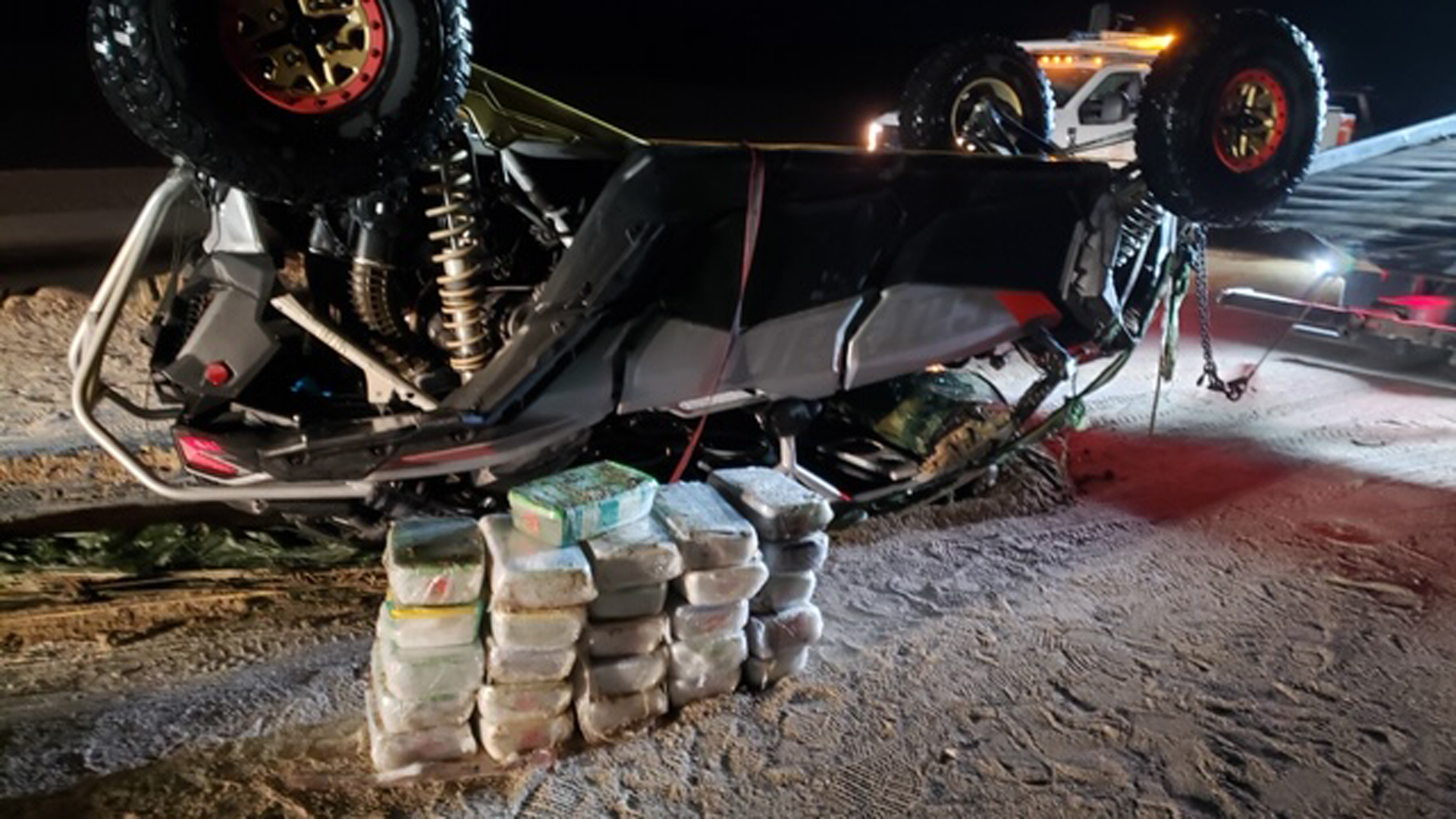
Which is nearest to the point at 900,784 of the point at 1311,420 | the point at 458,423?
the point at 458,423

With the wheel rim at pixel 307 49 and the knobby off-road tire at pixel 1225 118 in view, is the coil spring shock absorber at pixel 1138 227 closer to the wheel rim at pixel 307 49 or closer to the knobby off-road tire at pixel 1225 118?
the knobby off-road tire at pixel 1225 118

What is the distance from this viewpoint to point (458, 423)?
128 inches

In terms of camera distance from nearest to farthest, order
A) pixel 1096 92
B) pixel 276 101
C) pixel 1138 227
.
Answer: pixel 276 101, pixel 1138 227, pixel 1096 92

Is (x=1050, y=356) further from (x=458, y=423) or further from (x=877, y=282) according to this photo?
(x=458, y=423)

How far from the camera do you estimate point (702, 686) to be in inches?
125

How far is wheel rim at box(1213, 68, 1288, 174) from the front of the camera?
13.2 feet

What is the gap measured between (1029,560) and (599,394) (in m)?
2.07

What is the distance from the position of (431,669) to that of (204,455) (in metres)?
1.09

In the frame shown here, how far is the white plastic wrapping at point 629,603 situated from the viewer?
9.82 ft

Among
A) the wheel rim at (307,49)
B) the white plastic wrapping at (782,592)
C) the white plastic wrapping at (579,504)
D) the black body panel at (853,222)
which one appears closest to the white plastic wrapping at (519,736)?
the white plastic wrapping at (579,504)

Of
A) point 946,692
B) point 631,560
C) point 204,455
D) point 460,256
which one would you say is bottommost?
point 946,692

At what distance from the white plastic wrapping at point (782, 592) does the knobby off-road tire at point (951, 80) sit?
308 cm

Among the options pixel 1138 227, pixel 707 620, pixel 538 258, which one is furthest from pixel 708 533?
pixel 1138 227

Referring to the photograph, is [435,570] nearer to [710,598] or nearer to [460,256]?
[710,598]
